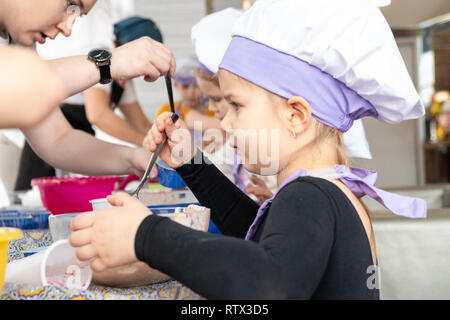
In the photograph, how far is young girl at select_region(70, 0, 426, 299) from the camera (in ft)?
2.07

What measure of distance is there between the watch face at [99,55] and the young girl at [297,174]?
19cm

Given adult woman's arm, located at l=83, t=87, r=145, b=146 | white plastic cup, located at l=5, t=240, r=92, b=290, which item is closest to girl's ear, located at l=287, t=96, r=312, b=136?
white plastic cup, located at l=5, t=240, r=92, b=290

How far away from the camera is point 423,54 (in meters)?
4.77

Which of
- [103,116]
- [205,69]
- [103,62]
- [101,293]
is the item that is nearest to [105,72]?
[103,62]

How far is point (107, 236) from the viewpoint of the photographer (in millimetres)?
668

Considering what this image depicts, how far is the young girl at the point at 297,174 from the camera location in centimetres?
63

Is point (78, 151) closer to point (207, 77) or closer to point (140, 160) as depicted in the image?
point (140, 160)

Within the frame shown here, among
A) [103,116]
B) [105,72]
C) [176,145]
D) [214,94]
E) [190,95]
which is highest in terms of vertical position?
[105,72]

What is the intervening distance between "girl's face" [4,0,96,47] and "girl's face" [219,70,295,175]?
1.43 feet

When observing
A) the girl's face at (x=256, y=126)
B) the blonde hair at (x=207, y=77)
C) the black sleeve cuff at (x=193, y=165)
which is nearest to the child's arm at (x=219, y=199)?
the black sleeve cuff at (x=193, y=165)

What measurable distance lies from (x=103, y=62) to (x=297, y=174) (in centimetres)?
48

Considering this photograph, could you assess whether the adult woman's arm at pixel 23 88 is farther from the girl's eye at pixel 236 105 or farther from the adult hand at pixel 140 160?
the adult hand at pixel 140 160

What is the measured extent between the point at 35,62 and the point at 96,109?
1824 mm

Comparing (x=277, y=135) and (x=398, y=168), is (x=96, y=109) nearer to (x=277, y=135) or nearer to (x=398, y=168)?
(x=277, y=135)
